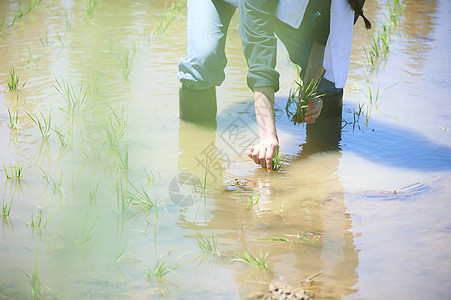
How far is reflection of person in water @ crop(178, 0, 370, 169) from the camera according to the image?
7.43 feet

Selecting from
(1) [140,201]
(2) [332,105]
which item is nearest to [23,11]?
(2) [332,105]

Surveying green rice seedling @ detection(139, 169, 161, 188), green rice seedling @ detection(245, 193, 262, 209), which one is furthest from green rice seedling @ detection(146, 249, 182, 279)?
green rice seedling @ detection(139, 169, 161, 188)

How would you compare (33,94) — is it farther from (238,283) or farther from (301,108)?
(238,283)

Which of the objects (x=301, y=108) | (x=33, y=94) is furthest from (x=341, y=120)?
(x=33, y=94)

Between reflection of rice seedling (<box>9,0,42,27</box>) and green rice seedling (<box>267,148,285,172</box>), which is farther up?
reflection of rice seedling (<box>9,0,42,27</box>)

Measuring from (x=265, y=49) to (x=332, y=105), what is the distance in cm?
87

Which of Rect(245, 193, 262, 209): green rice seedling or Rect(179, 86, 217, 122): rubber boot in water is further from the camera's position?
Rect(179, 86, 217, 122): rubber boot in water

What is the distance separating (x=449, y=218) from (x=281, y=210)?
0.64 metres

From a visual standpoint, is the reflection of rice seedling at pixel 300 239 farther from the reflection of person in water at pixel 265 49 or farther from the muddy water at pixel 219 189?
the reflection of person in water at pixel 265 49

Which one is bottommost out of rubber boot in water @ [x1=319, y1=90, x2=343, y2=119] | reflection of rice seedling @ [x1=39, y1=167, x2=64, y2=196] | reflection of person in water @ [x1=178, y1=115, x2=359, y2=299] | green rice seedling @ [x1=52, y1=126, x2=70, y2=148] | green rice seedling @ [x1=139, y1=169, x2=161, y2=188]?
reflection of person in water @ [x1=178, y1=115, x2=359, y2=299]

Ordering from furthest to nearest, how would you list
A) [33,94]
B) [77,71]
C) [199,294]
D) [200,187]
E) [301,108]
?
[77,71]
[33,94]
[301,108]
[200,187]
[199,294]

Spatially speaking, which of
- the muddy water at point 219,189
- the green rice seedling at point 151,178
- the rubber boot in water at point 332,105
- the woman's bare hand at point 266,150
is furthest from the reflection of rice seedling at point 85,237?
the rubber boot in water at point 332,105

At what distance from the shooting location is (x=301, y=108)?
2.76 meters

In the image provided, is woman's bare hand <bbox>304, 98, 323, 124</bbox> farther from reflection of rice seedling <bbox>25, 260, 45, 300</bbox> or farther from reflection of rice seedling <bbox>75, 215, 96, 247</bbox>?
reflection of rice seedling <bbox>25, 260, 45, 300</bbox>
